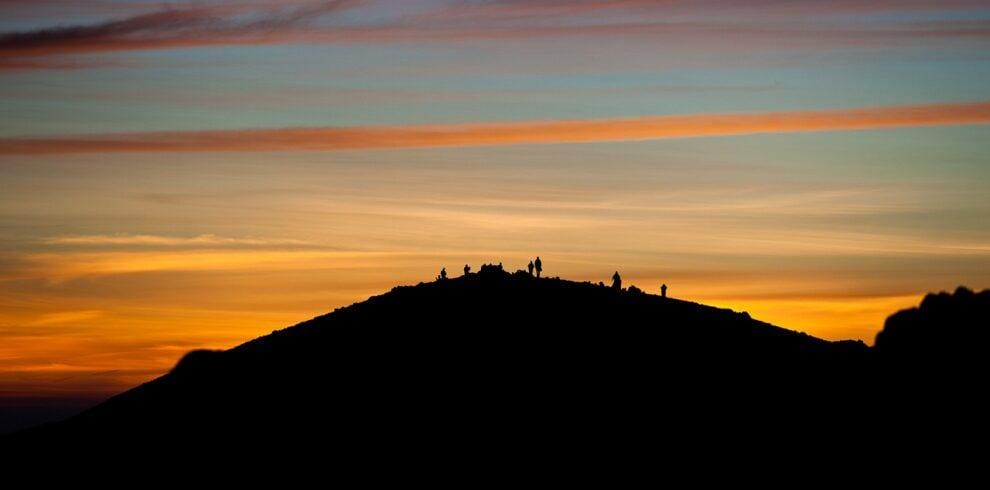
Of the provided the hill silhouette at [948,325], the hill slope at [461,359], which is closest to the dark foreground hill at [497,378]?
the hill slope at [461,359]

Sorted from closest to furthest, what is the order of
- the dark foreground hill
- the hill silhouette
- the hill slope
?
the hill silhouette
the dark foreground hill
the hill slope

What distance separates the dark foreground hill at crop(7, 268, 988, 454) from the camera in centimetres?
9612

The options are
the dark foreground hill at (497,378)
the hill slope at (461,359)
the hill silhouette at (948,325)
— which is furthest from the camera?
the hill slope at (461,359)

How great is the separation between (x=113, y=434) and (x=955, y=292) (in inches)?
2139

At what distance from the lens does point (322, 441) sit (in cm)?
9650

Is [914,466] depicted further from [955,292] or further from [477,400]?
[477,400]

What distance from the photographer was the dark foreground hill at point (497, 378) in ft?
315

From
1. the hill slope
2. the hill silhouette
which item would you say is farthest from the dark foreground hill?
the hill silhouette

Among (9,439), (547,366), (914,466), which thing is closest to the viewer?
(914,466)

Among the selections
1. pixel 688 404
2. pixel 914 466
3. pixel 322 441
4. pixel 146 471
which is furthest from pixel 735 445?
pixel 146 471

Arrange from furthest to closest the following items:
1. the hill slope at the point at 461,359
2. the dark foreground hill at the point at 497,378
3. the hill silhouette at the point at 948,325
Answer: the hill slope at the point at 461,359
the dark foreground hill at the point at 497,378
the hill silhouette at the point at 948,325

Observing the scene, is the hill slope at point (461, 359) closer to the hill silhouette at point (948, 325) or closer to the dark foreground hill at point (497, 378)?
the dark foreground hill at point (497, 378)

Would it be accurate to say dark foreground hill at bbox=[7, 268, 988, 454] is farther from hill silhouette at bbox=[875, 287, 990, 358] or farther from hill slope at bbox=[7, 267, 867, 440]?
hill silhouette at bbox=[875, 287, 990, 358]

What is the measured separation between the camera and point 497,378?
99.9 meters
